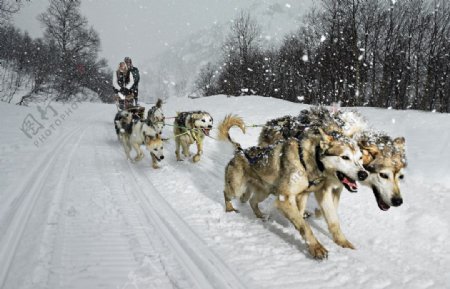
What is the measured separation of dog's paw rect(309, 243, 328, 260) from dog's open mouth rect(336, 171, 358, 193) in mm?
650

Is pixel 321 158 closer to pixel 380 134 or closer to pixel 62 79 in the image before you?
pixel 380 134

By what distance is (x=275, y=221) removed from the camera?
177 inches

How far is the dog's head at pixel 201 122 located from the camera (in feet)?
26.9

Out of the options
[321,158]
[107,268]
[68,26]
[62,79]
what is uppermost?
[68,26]

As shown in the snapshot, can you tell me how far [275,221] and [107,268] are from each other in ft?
7.22

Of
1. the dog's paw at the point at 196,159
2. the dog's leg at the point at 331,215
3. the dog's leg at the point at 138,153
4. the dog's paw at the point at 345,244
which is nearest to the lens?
the dog's paw at the point at 345,244

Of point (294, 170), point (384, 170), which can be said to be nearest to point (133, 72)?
point (294, 170)

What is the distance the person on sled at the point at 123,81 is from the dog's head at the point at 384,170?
1005 cm

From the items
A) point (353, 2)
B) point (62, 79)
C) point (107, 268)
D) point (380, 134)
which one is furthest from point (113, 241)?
point (62, 79)

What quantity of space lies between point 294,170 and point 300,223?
22.9 inches

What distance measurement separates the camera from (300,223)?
3635 mm

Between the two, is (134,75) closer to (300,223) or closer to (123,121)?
(123,121)

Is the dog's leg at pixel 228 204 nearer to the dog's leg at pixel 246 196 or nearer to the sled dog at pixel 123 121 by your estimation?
the dog's leg at pixel 246 196

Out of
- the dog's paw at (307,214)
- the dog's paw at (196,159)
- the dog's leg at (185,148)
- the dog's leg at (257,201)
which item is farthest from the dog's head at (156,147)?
the dog's paw at (307,214)
